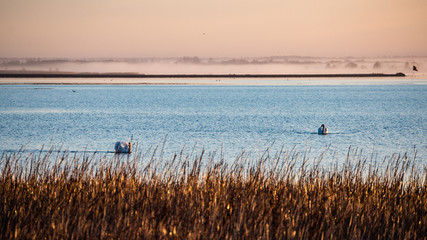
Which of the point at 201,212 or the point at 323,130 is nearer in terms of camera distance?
the point at 201,212

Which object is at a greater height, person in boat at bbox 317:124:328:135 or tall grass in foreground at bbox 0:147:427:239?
tall grass in foreground at bbox 0:147:427:239

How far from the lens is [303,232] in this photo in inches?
284

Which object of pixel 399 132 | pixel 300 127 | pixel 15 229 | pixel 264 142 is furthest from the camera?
pixel 300 127

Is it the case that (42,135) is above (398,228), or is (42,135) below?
below

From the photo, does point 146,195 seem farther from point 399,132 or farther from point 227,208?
point 399,132

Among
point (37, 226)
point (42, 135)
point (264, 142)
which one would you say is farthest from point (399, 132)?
point (37, 226)

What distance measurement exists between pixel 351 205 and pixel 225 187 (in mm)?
2195

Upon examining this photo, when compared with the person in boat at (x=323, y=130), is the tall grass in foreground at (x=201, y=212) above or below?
above

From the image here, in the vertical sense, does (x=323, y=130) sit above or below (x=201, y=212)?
below

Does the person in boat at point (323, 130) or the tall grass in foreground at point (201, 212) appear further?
the person in boat at point (323, 130)

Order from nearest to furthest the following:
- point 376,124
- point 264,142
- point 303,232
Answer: point 303,232, point 264,142, point 376,124

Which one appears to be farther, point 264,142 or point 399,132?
point 399,132

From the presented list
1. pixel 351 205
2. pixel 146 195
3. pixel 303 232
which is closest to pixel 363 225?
pixel 351 205

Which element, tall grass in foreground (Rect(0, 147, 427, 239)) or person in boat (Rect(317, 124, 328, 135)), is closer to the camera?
tall grass in foreground (Rect(0, 147, 427, 239))
